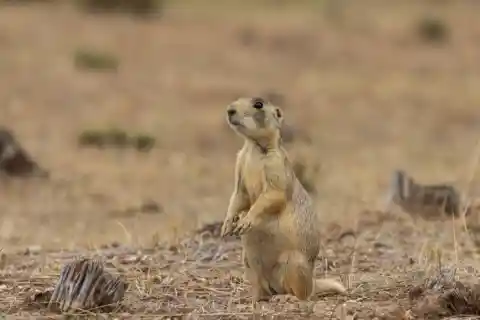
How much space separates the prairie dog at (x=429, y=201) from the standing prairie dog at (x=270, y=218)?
11.6 ft

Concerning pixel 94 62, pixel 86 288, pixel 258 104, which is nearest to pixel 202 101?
pixel 94 62

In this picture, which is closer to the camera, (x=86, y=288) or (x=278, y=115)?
(x=86, y=288)

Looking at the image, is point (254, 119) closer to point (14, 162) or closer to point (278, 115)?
point (278, 115)

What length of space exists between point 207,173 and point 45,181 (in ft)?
6.45

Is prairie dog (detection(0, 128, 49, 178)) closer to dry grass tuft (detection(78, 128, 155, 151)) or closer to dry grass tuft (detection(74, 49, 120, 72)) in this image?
dry grass tuft (detection(78, 128, 155, 151))

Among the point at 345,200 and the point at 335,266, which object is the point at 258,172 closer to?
the point at 335,266

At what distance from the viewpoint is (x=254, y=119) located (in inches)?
243

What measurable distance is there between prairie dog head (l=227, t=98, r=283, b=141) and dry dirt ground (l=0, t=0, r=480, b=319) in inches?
33.9

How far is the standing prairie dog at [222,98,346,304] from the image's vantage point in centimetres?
613

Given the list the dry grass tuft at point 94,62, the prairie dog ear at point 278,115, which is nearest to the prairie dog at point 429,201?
the prairie dog ear at point 278,115

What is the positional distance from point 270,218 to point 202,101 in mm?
13070

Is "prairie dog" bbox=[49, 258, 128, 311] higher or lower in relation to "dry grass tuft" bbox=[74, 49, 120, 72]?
lower

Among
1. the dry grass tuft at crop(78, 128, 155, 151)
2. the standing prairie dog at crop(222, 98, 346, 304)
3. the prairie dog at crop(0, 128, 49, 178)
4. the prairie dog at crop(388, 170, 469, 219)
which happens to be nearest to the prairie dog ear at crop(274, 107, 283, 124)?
the standing prairie dog at crop(222, 98, 346, 304)

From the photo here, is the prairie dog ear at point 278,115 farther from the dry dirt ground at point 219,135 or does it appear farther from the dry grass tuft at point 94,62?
the dry grass tuft at point 94,62
